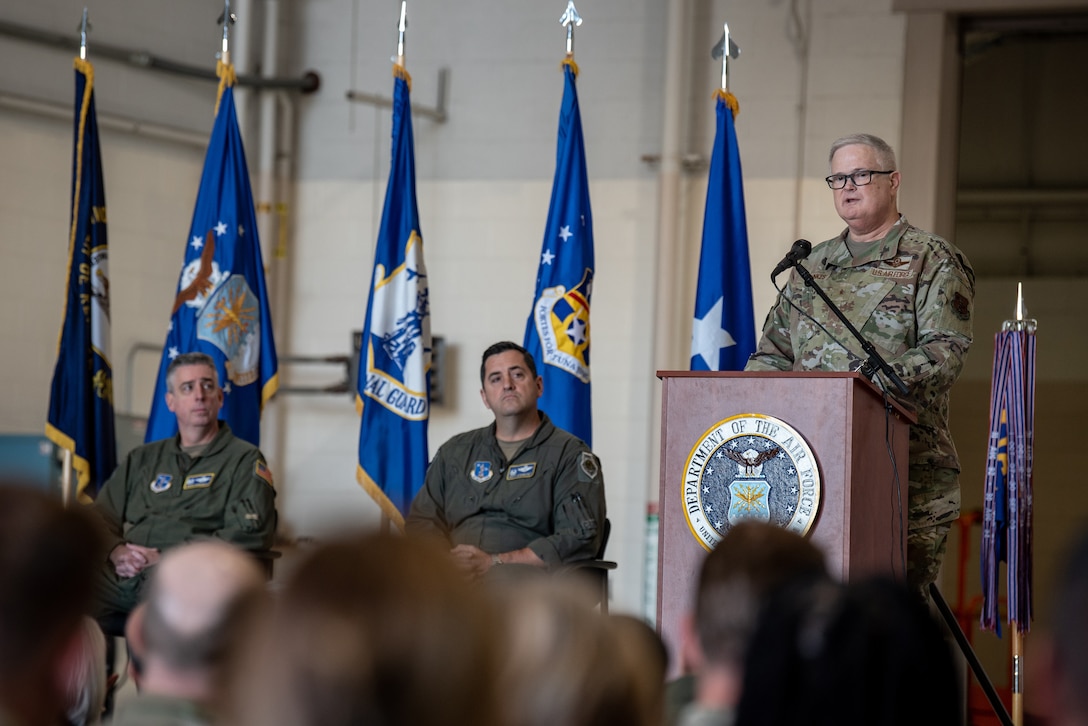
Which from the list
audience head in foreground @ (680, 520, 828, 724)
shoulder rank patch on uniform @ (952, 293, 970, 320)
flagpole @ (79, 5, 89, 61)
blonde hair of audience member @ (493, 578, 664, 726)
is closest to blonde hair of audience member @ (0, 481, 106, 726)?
blonde hair of audience member @ (493, 578, 664, 726)

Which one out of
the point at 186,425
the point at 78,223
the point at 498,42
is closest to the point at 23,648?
the point at 186,425

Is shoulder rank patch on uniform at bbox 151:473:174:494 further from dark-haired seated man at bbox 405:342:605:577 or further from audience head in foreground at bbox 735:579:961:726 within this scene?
audience head in foreground at bbox 735:579:961:726

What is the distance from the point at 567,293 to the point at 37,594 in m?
4.20

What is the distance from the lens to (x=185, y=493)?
4.39 metres

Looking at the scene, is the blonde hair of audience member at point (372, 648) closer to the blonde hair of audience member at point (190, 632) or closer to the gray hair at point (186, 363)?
the blonde hair of audience member at point (190, 632)

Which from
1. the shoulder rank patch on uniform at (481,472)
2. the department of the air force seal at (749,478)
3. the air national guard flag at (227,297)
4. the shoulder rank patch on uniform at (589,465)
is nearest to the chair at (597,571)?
the shoulder rank patch on uniform at (589,465)

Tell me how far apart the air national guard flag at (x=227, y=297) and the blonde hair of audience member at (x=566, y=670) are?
4279mm

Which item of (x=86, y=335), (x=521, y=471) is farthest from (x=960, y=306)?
(x=86, y=335)

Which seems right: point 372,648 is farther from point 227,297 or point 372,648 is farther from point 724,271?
point 227,297

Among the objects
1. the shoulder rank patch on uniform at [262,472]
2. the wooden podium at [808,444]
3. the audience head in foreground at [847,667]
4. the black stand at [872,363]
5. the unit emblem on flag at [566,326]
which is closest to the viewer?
the audience head in foreground at [847,667]

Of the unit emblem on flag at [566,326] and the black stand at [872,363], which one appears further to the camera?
the unit emblem on flag at [566,326]

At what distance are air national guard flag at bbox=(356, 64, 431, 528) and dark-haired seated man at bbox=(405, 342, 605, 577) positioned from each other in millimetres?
880

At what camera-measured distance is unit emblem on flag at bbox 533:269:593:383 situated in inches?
207

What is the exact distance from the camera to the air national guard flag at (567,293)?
17.2 feet
